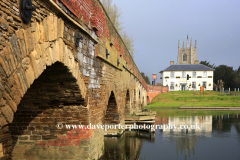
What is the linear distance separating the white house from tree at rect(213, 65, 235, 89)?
5.61 meters

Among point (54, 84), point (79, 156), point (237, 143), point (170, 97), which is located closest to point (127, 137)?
point (237, 143)

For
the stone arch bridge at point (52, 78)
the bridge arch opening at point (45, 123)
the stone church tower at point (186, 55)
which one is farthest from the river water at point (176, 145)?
the stone church tower at point (186, 55)

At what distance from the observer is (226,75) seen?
60.2m

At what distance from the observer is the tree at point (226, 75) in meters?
59.3

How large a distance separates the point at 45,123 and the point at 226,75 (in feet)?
203

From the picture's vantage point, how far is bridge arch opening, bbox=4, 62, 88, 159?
233 inches

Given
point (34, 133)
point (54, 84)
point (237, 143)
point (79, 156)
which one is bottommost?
point (237, 143)

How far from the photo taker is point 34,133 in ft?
20.5

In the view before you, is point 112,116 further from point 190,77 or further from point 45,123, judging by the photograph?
point 190,77

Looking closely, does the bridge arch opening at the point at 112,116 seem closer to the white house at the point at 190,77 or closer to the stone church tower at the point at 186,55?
the white house at the point at 190,77

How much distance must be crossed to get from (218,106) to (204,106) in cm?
174

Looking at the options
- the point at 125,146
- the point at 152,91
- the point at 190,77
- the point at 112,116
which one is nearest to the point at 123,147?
the point at 125,146

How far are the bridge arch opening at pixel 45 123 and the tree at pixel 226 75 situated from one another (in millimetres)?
60615

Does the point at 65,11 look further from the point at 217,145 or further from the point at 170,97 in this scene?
the point at 170,97
